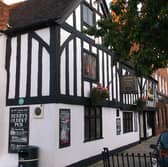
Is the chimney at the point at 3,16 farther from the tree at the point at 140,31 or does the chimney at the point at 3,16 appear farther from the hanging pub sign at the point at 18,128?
the tree at the point at 140,31

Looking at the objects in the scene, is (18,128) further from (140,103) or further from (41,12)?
(140,103)

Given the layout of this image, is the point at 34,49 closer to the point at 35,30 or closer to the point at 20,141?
the point at 35,30

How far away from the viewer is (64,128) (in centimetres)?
1058

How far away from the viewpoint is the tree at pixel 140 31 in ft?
24.6

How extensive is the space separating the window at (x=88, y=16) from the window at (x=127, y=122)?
23.2 ft

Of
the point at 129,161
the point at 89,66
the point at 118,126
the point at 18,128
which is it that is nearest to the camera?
the point at 18,128

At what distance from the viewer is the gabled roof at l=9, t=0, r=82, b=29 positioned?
10.9 metres

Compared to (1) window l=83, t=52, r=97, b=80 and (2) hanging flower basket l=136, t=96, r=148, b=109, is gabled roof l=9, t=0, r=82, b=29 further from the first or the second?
(2) hanging flower basket l=136, t=96, r=148, b=109

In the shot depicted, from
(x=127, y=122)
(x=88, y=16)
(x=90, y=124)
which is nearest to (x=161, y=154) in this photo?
(x=90, y=124)

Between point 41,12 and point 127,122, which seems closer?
point 41,12

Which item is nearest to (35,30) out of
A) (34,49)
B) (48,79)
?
(34,49)

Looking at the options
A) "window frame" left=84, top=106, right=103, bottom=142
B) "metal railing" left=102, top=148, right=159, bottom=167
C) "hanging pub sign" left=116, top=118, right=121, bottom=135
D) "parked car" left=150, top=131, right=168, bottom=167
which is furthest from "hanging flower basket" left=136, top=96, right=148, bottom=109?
"parked car" left=150, top=131, right=168, bottom=167

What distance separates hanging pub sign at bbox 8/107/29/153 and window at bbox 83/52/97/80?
3379mm

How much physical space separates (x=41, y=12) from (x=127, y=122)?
10017 mm
